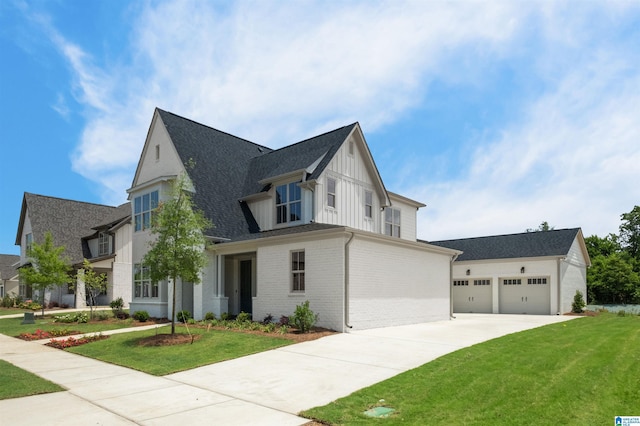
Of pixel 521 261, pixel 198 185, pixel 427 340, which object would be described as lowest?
pixel 427 340

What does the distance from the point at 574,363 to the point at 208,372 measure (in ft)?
26.5

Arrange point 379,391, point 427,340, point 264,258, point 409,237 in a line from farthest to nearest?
1. point 409,237
2. point 264,258
3. point 427,340
4. point 379,391

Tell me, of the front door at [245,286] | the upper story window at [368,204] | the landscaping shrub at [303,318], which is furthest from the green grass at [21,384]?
the upper story window at [368,204]

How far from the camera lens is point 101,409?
7.85 m

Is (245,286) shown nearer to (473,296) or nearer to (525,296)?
(473,296)

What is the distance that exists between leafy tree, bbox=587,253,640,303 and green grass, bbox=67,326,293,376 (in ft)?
115

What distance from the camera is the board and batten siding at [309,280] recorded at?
16391 millimetres

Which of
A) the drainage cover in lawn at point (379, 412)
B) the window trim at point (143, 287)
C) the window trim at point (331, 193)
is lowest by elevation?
the drainage cover in lawn at point (379, 412)

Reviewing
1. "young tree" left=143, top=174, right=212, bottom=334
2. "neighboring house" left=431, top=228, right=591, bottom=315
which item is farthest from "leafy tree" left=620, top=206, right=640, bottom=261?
"young tree" left=143, top=174, right=212, bottom=334

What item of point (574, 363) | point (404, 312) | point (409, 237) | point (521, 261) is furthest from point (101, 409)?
point (521, 261)

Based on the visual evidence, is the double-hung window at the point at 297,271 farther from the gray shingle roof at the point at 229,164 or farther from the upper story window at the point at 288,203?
the gray shingle roof at the point at 229,164

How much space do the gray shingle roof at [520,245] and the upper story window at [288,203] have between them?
17.5 m

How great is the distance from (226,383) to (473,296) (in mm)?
27618

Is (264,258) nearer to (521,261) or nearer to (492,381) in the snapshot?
(492,381)
